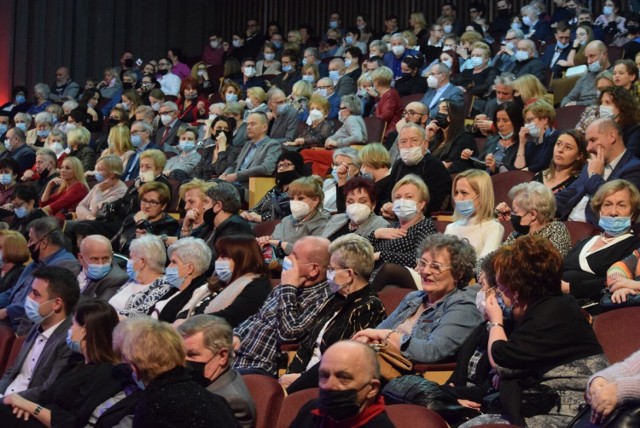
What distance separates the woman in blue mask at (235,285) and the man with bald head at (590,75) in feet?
11.1

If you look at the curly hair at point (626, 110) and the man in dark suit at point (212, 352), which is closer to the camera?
the man in dark suit at point (212, 352)

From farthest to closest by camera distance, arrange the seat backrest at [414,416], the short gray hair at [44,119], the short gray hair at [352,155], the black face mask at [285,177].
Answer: the short gray hair at [44,119] → the black face mask at [285,177] → the short gray hair at [352,155] → the seat backrest at [414,416]

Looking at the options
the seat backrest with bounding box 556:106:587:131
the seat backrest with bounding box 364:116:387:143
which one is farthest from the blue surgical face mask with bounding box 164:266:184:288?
the seat backrest with bounding box 364:116:387:143

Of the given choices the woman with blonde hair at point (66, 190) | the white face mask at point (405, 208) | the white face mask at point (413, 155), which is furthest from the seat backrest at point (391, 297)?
the woman with blonde hair at point (66, 190)

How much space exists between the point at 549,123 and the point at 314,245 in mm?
2172

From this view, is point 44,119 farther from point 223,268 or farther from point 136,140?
point 223,268

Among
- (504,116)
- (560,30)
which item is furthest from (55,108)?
(504,116)

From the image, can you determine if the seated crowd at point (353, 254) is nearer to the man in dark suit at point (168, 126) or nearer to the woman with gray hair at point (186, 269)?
the woman with gray hair at point (186, 269)

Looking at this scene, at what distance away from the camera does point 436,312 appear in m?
3.79

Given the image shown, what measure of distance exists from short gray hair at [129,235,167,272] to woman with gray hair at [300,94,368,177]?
228 centimetres

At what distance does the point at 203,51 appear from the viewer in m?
14.1

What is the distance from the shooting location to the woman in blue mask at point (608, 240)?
4.06 metres

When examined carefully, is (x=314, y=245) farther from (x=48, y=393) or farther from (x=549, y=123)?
(x=549, y=123)

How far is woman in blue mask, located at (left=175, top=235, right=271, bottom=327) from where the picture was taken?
455 centimetres
